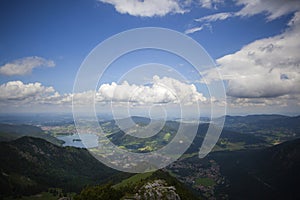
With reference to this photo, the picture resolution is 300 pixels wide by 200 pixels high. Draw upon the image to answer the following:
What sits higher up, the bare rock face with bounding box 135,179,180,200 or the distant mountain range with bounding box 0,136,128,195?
the bare rock face with bounding box 135,179,180,200

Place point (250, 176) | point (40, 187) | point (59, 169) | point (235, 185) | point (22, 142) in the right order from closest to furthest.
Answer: point (40, 187) → point (235, 185) → point (250, 176) → point (59, 169) → point (22, 142)

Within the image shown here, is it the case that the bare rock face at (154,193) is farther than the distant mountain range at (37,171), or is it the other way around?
the distant mountain range at (37,171)

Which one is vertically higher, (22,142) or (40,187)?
(22,142)

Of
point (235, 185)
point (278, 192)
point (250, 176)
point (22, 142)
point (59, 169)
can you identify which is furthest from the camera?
point (22, 142)

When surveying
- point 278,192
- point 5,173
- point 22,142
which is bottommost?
point 278,192

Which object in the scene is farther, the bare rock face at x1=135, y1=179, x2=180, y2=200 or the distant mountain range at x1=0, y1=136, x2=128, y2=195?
the distant mountain range at x1=0, y1=136, x2=128, y2=195

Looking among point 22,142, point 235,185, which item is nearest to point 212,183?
point 235,185

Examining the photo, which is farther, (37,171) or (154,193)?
(37,171)

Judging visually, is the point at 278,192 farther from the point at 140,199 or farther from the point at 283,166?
the point at 140,199

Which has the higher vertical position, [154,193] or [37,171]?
[154,193]

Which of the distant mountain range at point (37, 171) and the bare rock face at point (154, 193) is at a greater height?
the bare rock face at point (154, 193)

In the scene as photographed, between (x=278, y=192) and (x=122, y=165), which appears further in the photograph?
(x=122, y=165)
